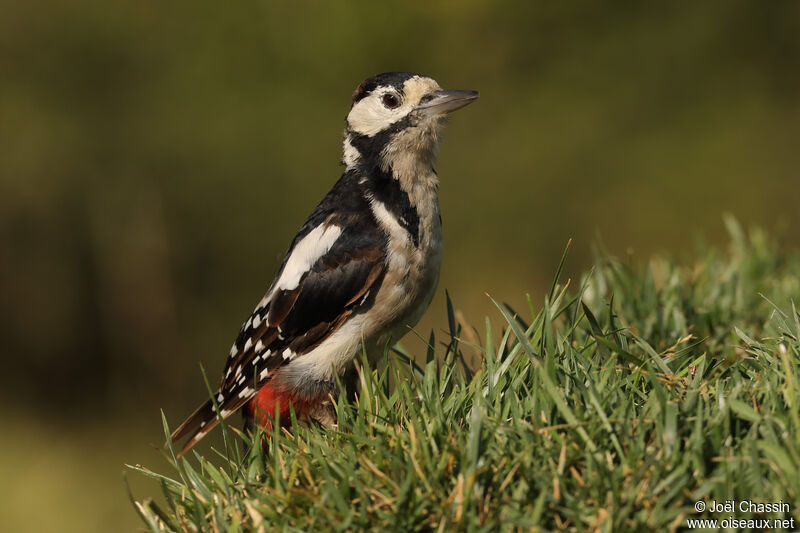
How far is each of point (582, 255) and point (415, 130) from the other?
14.2 feet

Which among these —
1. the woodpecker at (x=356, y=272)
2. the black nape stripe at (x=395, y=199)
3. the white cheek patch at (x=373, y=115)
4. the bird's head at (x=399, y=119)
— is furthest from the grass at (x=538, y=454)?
the white cheek patch at (x=373, y=115)

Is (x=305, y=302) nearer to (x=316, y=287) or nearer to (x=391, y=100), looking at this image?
(x=316, y=287)

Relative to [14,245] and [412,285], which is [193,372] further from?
[412,285]

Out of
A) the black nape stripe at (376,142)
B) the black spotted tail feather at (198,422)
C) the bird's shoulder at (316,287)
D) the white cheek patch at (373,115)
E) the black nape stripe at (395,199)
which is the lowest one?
the black spotted tail feather at (198,422)

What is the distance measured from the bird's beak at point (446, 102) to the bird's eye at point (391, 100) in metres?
0.09

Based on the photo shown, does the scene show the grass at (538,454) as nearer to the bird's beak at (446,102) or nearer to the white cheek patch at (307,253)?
the white cheek patch at (307,253)

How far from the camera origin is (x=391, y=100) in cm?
279

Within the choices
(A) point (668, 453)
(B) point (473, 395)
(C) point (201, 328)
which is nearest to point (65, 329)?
(C) point (201, 328)

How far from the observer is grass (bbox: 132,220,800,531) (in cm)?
142

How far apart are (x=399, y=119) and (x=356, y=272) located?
0.58m

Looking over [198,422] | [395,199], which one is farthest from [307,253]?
[198,422]

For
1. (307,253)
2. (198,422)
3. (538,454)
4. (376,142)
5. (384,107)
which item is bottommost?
(198,422)

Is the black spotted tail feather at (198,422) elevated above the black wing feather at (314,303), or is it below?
below

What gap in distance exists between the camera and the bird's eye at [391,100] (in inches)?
110
